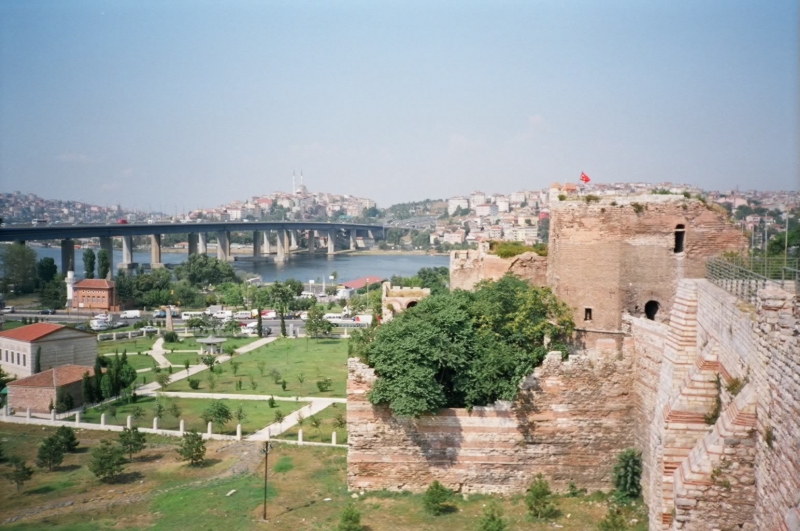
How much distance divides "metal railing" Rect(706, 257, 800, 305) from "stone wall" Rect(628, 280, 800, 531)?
21 centimetres

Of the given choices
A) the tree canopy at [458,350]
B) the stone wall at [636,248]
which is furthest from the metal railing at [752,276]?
the tree canopy at [458,350]

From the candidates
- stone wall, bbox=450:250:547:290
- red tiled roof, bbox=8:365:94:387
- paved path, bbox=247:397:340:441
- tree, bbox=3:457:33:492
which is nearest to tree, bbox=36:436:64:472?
tree, bbox=3:457:33:492

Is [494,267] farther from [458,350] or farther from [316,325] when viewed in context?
[316,325]

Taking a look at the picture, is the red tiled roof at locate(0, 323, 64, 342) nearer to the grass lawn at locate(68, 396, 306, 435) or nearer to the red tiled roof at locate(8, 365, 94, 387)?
the red tiled roof at locate(8, 365, 94, 387)

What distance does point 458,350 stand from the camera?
50.6 ft

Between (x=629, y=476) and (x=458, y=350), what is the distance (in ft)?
14.1

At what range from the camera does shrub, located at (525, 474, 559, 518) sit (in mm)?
13914

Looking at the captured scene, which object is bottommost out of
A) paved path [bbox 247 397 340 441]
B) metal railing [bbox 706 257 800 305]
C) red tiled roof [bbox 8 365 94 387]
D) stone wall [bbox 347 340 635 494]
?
paved path [bbox 247 397 340 441]

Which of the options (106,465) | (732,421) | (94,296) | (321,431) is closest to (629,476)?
(732,421)

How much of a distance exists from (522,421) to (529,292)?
3.90m

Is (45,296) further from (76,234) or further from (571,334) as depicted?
(571,334)

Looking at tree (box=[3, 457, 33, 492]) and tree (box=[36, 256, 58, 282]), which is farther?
tree (box=[36, 256, 58, 282])

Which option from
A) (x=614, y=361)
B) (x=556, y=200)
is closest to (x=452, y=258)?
(x=556, y=200)

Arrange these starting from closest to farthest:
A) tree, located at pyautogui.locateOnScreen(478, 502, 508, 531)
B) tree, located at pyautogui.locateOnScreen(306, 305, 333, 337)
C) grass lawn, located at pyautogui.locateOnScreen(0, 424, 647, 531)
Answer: tree, located at pyautogui.locateOnScreen(478, 502, 508, 531)
grass lawn, located at pyautogui.locateOnScreen(0, 424, 647, 531)
tree, located at pyautogui.locateOnScreen(306, 305, 333, 337)
